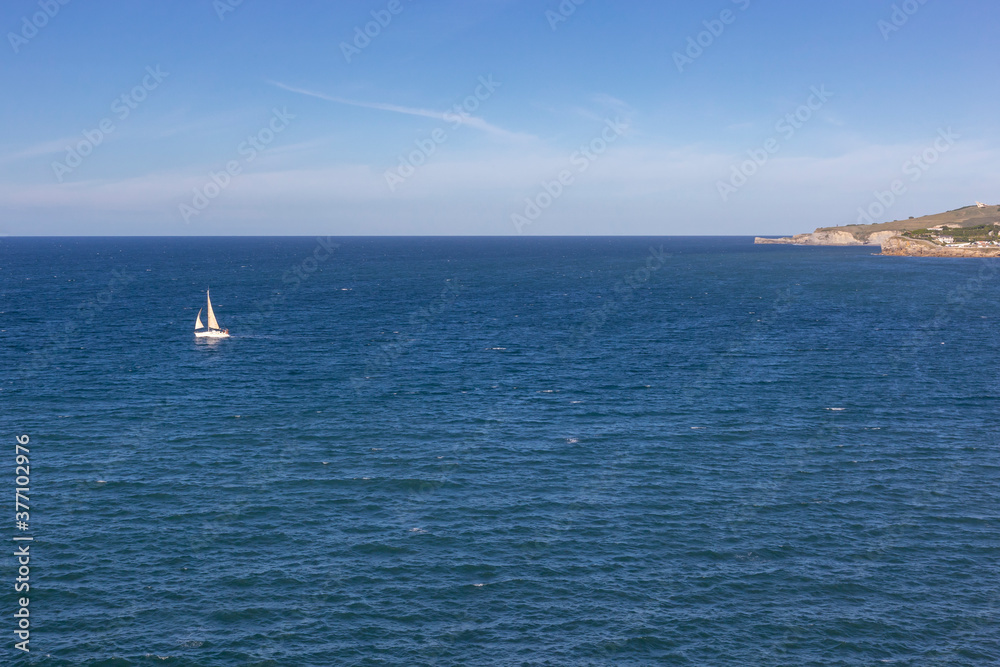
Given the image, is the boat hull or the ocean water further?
the boat hull

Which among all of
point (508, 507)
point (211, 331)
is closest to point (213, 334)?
point (211, 331)

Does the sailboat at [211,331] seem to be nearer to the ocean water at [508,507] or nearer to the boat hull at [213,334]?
the boat hull at [213,334]

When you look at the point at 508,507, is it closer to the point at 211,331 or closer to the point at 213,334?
the point at 213,334

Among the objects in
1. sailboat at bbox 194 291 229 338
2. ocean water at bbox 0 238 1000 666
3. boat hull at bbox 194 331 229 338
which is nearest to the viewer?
ocean water at bbox 0 238 1000 666

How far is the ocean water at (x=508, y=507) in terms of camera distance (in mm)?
44312

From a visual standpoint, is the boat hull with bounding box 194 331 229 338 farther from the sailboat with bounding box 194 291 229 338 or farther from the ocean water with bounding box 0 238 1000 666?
the ocean water with bounding box 0 238 1000 666

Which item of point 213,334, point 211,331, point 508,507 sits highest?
point 211,331

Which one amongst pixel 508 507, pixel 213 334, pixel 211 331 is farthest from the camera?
pixel 211 331

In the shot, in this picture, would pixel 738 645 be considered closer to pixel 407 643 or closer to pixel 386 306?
pixel 407 643

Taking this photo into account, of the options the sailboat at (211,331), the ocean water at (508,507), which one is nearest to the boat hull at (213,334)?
the sailboat at (211,331)

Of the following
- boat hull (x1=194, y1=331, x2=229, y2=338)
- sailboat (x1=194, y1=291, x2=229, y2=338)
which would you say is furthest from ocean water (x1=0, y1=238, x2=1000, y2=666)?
sailboat (x1=194, y1=291, x2=229, y2=338)

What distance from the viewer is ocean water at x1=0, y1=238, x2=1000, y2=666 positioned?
4431 centimetres

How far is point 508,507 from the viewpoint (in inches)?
2419

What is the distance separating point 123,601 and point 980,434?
83829 mm
